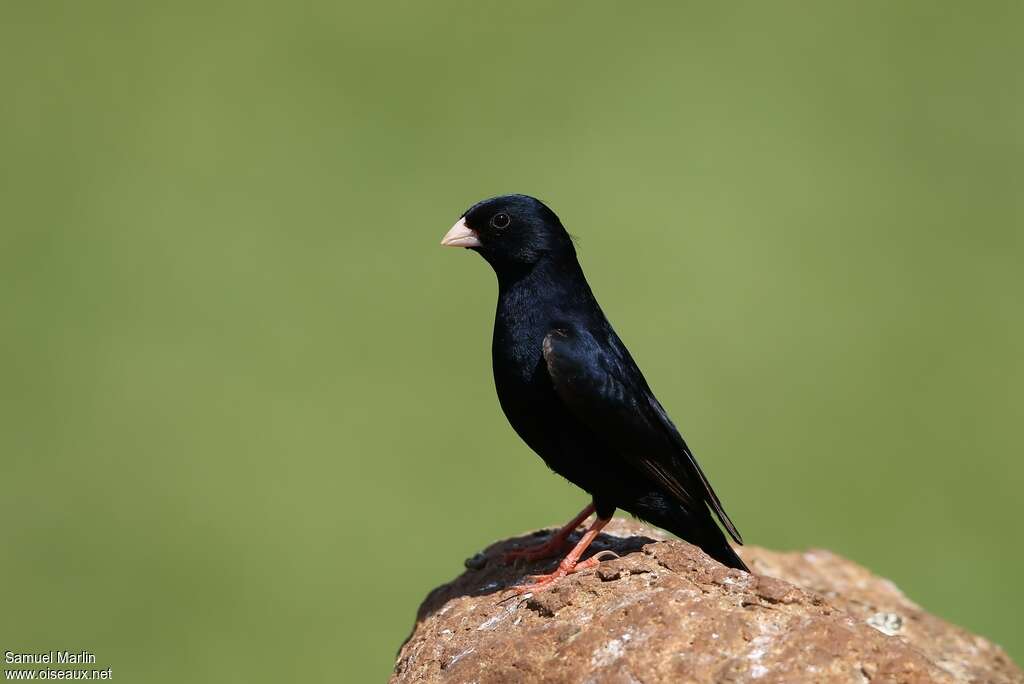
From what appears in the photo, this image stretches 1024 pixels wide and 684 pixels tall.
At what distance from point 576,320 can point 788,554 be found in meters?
2.23

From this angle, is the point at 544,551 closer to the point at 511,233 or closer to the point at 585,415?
the point at 585,415

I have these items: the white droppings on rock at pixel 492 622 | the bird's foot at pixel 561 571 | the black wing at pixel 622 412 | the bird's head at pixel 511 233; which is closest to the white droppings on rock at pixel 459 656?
the white droppings on rock at pixel 492 622

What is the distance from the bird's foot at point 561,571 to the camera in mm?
5250

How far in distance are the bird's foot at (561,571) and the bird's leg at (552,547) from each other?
44 cm

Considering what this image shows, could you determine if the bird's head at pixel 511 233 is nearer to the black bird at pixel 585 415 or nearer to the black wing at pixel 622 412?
the black bird at pixel 585 415

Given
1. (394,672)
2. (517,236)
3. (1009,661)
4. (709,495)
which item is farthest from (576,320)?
(1009,661)

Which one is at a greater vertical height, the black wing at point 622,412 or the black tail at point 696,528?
the black wing at point 622,412

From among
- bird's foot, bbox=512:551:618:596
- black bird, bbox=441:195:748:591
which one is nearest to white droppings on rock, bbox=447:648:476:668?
bird's foot, bbox=512:551:618:596

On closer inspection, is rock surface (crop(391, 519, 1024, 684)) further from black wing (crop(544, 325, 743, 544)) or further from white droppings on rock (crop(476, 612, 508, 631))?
black wing (crop(544, 325, 743, 544))

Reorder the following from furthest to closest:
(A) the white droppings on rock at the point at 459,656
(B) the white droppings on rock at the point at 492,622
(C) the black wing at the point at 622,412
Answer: (C) the black wing at the point at 622,412 → (B) the white droppings on rock at the point at 492,622 → (A) the white droppings on rock at the point at 459,656

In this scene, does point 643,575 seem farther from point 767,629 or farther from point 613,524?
point 613,524

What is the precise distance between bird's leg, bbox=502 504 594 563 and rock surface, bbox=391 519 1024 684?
0.09 metres

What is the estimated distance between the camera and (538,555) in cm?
591

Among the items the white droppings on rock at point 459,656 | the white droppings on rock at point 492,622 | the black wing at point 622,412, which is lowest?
the white droppings on rock at point 459,656
